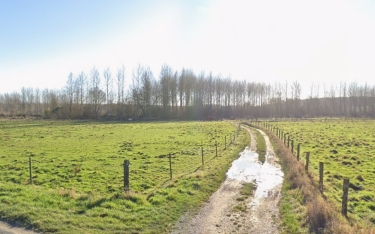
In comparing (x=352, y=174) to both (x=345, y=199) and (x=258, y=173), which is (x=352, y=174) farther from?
(x=345, y=199)

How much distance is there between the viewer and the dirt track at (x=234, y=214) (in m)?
7.95

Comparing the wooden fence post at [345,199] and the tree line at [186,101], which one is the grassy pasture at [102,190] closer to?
the wooden fence post at [345,199]

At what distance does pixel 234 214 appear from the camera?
9.24 meters

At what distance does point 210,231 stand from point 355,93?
15058 cm

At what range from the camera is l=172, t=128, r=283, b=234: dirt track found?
795cm

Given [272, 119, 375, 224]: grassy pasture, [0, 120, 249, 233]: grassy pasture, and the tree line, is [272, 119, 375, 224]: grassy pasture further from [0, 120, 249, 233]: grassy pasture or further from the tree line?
the tree line

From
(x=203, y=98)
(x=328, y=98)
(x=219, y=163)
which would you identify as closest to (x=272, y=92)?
(x=328, y=98)

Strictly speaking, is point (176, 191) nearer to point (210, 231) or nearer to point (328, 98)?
point (210, 231)

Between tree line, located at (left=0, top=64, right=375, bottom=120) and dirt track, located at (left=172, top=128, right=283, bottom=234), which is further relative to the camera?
tree line, located at (left=0, top=64, right=375, bottom=120)

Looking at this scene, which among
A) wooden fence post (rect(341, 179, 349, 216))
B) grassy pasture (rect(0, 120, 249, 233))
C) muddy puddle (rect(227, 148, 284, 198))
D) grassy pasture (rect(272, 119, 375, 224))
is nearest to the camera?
grassy pasture (rect(0, 120, 249, 233))

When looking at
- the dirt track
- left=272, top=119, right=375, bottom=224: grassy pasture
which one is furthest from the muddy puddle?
left=272, top=119, right=375, bottom=224: grassy pasture

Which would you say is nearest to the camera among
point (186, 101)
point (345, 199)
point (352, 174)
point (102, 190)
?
point (345, 199)

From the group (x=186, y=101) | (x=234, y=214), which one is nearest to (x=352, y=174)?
(x=234, y=214)

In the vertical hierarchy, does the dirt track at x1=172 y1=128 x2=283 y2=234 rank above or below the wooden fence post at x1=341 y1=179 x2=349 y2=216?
below
